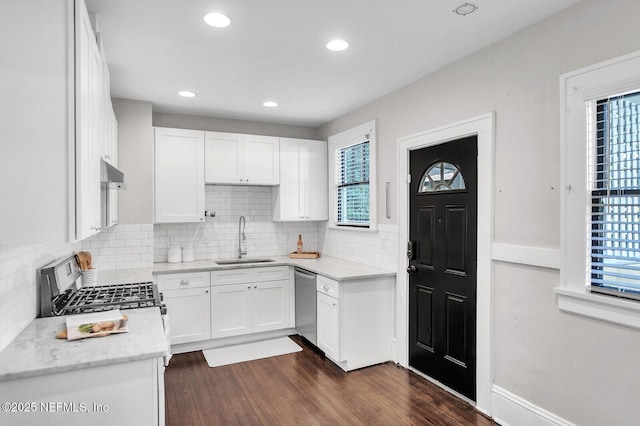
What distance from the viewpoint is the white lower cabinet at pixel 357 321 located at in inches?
142

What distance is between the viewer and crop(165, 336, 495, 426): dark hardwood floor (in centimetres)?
281

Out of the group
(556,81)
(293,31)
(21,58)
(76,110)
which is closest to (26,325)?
(76,110)

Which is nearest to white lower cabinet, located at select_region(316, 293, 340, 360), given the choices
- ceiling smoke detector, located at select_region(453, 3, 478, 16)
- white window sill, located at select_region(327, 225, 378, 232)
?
white window sill, located at select_region(327, 225, 378, 232)

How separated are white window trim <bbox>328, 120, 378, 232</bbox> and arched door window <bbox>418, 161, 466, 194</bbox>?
70 cm

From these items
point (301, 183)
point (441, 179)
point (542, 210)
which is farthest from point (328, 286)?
point (542, 210)

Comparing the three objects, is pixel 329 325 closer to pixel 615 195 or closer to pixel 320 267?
pixel 320 267

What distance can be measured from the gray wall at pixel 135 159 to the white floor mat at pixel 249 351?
157 cm

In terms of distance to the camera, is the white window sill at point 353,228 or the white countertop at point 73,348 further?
the white window sill at point 353,228

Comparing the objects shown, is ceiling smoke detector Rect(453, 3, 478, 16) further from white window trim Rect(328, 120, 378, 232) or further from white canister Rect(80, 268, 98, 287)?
white canister Rect(80, 268, 98, 287)

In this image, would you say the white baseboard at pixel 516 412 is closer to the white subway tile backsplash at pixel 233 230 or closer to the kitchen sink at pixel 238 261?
the kitchen sink at pixel 238 261

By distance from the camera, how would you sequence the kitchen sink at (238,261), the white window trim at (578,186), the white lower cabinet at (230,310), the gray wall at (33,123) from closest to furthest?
the gray wall at (33,123) < the white window trim at (578,186) < the white lower cabinet at (230,310) < the kitchen sink at (238,261)

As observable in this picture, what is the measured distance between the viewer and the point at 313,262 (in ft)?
15.1

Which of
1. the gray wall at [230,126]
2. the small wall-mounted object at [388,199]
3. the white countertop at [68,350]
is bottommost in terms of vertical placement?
the white countertop at [68,350]

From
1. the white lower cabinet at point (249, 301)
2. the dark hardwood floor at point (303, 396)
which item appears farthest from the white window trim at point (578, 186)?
the white lower cabinet at point (249, 301)
